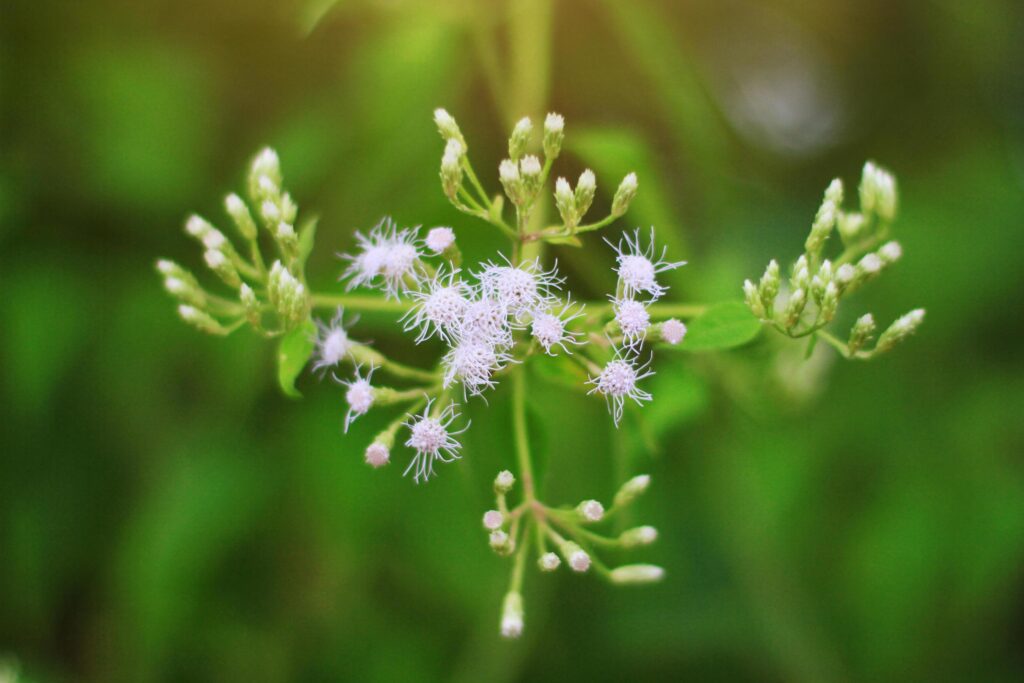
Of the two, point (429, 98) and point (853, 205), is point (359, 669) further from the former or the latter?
point (853, 205)

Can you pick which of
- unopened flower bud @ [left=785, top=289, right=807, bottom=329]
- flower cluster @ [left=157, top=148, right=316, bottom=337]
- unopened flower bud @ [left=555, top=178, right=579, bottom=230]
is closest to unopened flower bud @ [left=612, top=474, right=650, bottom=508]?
unopened flower bud @ [left=785, top=289, right=807, bottom=329]

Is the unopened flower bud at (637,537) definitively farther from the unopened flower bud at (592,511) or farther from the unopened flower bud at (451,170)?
the unopened flower bud at (451,170)

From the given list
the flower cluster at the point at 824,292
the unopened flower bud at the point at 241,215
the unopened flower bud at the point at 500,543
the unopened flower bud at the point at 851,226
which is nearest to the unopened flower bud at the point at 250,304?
the unopened flower bud at the point at 241,215

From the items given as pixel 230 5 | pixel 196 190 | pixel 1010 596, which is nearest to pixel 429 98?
pixel 196 190

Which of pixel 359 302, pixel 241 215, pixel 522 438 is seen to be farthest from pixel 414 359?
pixel 522 438

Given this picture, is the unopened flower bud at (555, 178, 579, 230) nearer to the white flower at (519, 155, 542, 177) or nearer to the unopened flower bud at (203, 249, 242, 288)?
the white flower at (519, 155, 542, 177)
